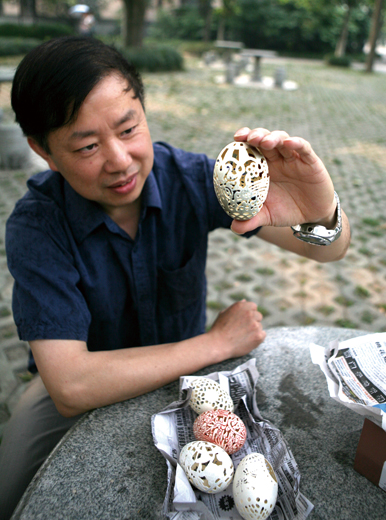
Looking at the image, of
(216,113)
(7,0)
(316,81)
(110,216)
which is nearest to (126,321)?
(110,216)

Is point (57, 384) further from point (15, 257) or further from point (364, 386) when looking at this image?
point (364, 386)

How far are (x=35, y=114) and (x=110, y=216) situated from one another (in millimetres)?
539

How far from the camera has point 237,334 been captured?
170cm

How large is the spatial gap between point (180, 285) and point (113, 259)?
36 cm

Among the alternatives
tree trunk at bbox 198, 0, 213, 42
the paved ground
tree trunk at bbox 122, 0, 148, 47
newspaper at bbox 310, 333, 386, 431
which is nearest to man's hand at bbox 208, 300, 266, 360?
newspaper at bbox 310, 333, 386, 431

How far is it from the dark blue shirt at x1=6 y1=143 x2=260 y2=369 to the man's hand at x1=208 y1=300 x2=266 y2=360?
1.20ft

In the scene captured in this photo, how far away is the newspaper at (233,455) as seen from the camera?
114cm

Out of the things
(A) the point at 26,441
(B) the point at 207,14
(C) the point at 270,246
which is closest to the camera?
(A) the point at 26,441

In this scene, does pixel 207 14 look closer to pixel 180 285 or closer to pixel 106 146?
pixel 180 285

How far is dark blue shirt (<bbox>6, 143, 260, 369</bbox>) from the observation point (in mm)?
1589

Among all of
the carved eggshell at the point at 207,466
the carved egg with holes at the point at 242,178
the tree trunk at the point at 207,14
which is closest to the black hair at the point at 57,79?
the carved egg with holes at the point at 242,178

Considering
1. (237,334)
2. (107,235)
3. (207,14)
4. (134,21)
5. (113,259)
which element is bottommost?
(237,334)

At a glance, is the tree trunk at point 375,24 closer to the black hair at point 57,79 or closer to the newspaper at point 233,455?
the black hair at point 57,79

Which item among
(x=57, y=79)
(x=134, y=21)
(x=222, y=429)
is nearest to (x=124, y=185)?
(x=57, y=79)
